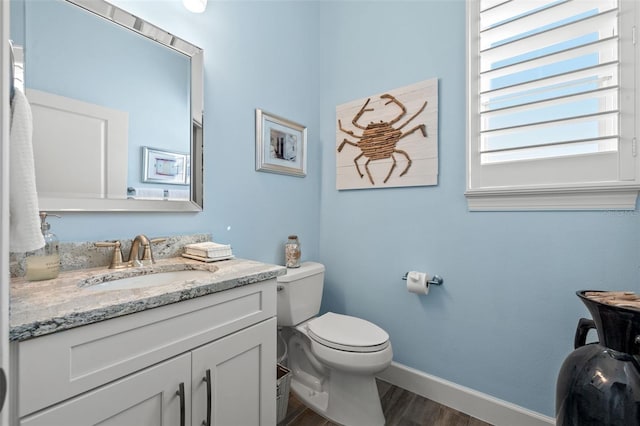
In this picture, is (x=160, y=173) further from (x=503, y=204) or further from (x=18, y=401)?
(x=503, y=204)

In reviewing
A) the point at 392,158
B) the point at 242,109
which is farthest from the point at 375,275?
the point at 242,109

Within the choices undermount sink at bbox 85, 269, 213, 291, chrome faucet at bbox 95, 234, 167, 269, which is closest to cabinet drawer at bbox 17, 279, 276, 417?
undermount sink at bbox 85, 269, 213, 291

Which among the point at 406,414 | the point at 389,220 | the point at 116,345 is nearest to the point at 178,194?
the point at 116,345

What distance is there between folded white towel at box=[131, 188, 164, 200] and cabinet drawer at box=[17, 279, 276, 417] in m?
0.65

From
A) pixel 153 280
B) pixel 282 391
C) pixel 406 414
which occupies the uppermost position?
pixel 153 280

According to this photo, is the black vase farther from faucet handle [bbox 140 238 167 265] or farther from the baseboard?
faucet handle [bbox 140 238 167 265]

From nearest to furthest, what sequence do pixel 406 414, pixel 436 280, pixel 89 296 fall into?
pixel 89 296
pixel 406 414
pixel 436 280

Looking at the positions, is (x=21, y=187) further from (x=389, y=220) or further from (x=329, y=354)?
(x=389, y=220)

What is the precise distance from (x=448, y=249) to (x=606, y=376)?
2.65 feet

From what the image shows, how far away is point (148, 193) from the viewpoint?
1.29 metres

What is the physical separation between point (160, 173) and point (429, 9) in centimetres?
176

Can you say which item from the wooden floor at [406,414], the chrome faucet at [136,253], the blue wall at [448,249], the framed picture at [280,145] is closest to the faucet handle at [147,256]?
the chrome faucet at [136,253]

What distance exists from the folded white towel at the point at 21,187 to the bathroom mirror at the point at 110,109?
47 centimetres

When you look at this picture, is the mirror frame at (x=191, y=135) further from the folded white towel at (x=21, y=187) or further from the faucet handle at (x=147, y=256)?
the folded white towel at (x=21, y=187)
